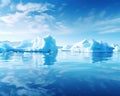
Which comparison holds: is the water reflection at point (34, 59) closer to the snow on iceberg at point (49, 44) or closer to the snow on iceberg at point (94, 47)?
the snow on iceberg at point (49, 44)

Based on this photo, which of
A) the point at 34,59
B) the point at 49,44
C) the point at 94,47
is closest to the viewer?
the point at 34,59

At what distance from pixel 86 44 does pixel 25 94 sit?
83131 millimetres

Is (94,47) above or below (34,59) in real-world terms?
above

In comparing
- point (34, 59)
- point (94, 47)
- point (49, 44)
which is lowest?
point (34, 59)

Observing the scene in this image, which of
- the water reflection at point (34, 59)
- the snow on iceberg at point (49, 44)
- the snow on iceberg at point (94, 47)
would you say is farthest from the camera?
the snow on iceberg at point (94, 47)

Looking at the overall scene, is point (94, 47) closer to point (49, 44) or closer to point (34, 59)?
point (49, 44)

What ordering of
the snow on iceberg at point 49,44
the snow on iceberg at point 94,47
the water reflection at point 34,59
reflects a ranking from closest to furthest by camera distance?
the water reflection at point 34,59 < the snow on iceberg at point 49,44 < the snow on iceberg at point 94,47

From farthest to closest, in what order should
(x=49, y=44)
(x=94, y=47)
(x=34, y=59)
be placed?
(x=94, y=47)
(x=49, y=44)
(x=34, y=59)

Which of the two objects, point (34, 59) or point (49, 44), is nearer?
point (34, 59)

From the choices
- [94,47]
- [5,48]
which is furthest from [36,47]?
[94,47]

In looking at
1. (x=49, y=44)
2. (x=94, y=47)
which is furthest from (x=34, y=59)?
(x=94, y=47)

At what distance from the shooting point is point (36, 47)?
68.1m

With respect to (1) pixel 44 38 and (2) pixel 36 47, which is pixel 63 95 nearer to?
(1) pixel 44 38

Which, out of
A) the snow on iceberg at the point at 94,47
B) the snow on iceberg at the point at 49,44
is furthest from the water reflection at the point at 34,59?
the snow on iceberg at the point at 94,47
